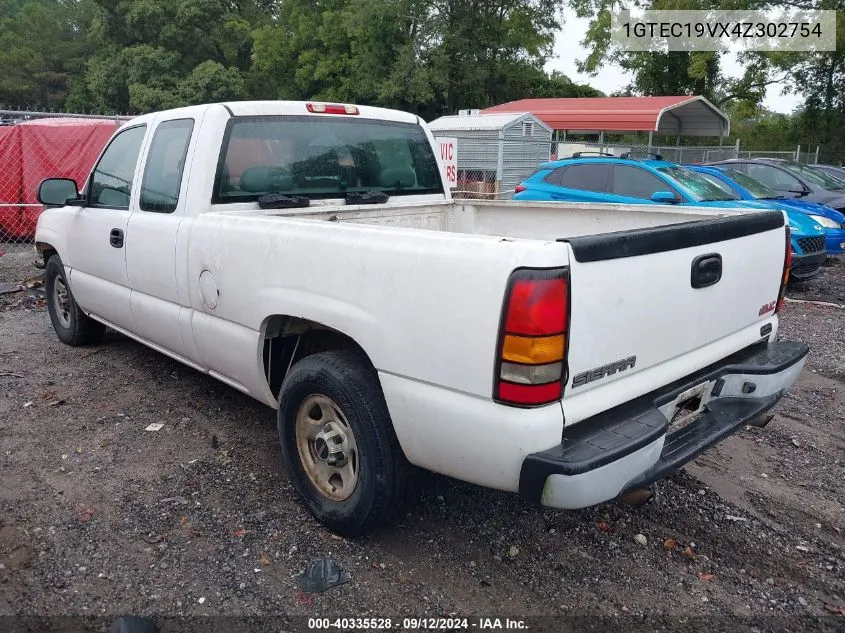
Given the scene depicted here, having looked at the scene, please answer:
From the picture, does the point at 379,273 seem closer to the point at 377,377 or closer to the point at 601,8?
the point at 377,377

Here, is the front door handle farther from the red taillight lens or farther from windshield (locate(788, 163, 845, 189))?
windshield (locate(788, 163, 845, 189))

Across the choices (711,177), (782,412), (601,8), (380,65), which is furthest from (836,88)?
(782,412)

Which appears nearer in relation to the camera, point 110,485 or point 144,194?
point 110,485

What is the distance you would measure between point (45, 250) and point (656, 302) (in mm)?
5421

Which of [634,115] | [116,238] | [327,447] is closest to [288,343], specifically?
[327,447]

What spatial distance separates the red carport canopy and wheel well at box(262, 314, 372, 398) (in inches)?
880

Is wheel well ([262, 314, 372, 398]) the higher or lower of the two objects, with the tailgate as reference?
lower

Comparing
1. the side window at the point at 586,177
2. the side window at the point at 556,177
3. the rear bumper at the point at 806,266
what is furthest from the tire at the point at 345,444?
the side window at the point at 556,177

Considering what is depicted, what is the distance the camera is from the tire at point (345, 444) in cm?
279

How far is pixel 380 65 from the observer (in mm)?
36438

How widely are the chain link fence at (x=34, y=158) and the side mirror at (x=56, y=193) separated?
652 centimetres

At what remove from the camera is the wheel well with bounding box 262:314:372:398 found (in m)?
3.28

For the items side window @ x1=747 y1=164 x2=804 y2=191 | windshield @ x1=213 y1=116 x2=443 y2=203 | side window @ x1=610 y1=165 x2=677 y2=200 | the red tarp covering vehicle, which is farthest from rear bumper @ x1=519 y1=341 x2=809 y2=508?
the red tarp covering vehicle

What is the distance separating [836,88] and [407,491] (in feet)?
129
